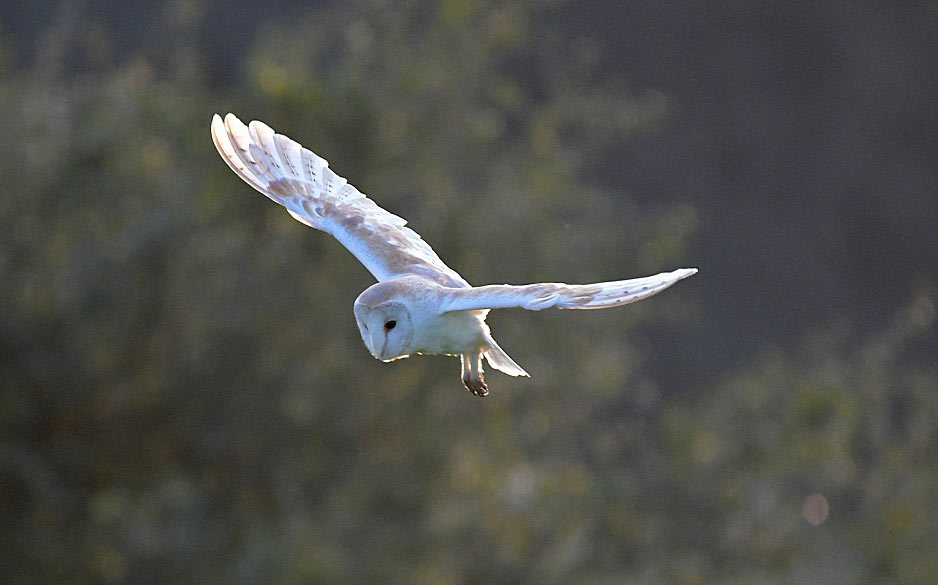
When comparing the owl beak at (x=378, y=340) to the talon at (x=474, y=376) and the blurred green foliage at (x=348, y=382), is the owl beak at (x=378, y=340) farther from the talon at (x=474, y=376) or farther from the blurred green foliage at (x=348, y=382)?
the blurred green foliage at (x=348, y=382)

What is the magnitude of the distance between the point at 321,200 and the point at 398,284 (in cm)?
70

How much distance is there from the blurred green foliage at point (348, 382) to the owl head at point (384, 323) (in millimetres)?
2895

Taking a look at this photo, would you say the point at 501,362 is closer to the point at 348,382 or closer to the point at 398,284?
the point at 398,284

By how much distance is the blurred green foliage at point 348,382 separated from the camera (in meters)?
6.14

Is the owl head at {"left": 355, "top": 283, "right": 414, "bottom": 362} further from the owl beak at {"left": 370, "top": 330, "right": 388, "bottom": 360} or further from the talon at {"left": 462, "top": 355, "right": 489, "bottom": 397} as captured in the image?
the talon at {"left": 462, "top": 355, "right": 489, "bottom": 397}

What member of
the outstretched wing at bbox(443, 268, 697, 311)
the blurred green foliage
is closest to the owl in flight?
the outstretched wing at bbox(443, 268, 697, 311)

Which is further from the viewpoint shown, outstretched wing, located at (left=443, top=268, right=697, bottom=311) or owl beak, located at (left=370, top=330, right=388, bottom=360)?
owl beak, located at (left=370, top=330, right=388, bottom=360)

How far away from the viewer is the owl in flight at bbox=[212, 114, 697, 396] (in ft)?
9.35

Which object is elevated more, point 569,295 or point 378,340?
point 378,340

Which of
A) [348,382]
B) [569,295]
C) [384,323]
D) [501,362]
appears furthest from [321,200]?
[348,382]

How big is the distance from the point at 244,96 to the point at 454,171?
1150mm


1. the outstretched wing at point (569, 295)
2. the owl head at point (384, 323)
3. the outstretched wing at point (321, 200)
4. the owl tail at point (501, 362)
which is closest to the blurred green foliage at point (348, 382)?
the outstretched wing at point (321, 200)

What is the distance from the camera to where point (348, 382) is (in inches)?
259

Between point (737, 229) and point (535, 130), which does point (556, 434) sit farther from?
point (737, 229)
